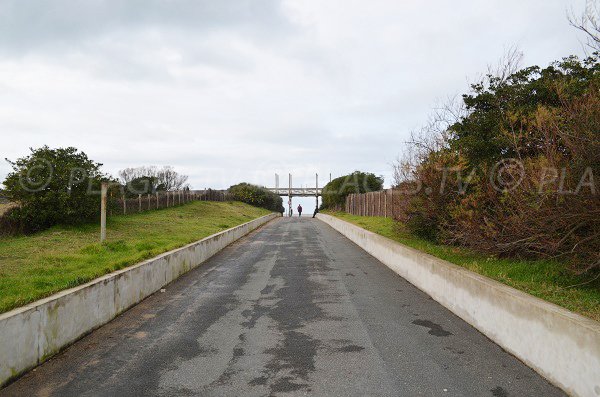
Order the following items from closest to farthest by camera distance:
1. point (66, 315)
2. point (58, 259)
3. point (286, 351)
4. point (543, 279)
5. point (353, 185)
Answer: point (286, 351)
point (66, 315)
point (543, 279)
point (58, 259)
point (353, 185)

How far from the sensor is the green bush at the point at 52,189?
15.1m

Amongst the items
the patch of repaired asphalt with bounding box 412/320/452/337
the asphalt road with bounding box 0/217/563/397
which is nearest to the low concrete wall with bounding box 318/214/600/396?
the asphalt road with bounding box 0/217/563/397

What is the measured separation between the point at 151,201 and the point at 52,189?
1335cm

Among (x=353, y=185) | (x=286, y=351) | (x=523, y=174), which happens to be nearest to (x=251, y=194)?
(x=353, y=185)

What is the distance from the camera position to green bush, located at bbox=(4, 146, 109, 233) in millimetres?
15086

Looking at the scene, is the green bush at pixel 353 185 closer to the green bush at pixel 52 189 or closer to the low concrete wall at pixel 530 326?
the green bush at pixel 52 189

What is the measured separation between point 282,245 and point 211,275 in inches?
283

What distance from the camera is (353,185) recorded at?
153ft

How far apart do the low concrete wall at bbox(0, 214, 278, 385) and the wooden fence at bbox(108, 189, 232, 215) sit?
12.4m

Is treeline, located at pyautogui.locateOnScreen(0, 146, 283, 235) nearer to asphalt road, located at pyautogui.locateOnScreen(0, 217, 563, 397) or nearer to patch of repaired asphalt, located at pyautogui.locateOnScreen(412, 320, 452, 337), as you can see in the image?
asphalt road, located at pyautogui.locateOnScreen(0, 217, 563, 397)

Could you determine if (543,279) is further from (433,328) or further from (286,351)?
(286,351)

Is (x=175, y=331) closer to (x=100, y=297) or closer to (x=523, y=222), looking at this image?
(x=100, y=297)

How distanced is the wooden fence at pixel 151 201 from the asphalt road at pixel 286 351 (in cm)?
1373

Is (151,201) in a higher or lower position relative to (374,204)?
higher
